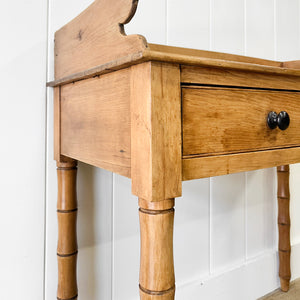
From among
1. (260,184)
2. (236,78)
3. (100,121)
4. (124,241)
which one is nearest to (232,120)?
(236,78)

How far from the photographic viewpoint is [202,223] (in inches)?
44.2

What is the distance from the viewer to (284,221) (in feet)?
4.06

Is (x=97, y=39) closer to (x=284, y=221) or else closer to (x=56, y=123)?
(x=56, y=123)

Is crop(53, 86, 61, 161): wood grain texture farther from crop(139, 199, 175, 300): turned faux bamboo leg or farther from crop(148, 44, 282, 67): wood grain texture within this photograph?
crop(139, 199, 175, 300): turned faux bamboo leg

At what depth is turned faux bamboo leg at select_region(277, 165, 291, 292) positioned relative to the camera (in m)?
1.23

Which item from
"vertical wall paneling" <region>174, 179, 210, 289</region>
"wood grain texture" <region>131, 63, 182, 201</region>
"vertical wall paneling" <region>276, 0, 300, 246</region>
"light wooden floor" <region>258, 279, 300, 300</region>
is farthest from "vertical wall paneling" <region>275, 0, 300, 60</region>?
"wood grain texture" <region>131, 63, 182, 201</region>

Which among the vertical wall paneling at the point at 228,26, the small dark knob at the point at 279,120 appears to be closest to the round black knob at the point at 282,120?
the small dark knob at the point at 279,120

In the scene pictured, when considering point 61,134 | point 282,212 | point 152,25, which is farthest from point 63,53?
point 282,212

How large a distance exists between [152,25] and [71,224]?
0.64 m

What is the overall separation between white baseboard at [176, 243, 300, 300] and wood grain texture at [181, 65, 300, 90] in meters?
0.76

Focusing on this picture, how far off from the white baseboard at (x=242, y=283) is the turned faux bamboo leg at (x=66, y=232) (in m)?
0.42

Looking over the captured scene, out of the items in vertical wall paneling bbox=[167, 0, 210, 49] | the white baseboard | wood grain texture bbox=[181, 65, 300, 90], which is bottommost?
the white baseboard

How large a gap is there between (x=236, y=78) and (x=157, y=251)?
0.98 feet

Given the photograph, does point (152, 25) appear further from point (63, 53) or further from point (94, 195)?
point (94, 195)
